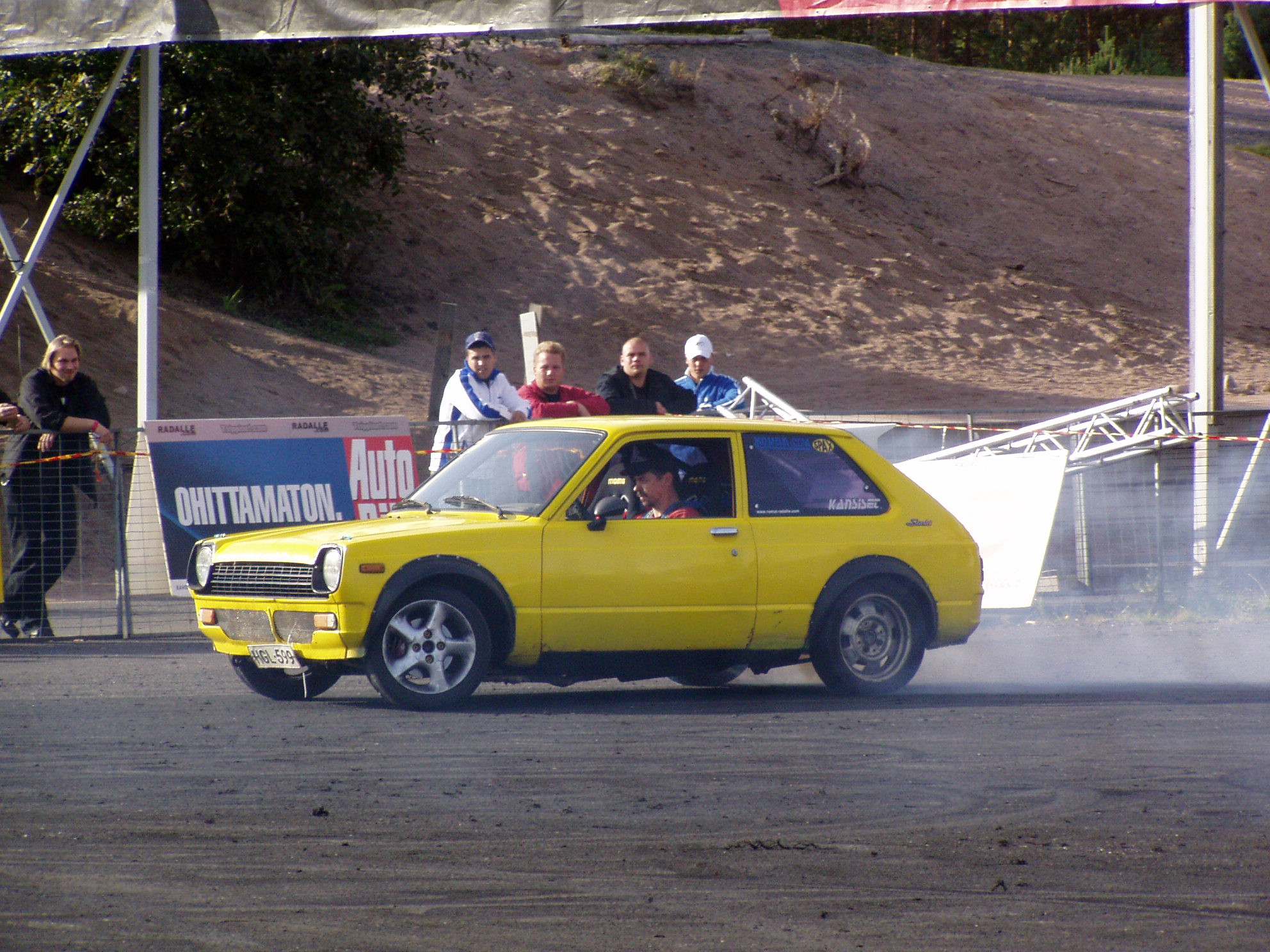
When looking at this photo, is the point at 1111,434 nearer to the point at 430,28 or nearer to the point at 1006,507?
the point at 1006,507

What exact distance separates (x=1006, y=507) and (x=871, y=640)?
3.48 meters

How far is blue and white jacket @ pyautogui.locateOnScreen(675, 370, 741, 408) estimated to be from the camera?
40.3ft

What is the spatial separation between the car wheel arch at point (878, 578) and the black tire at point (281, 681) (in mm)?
2603

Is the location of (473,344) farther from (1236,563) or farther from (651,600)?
(1236,563)

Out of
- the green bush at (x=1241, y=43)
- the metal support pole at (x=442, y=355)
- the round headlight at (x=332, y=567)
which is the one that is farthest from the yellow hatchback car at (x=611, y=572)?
the green bush at (x=1241, y=43)

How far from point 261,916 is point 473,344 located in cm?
705

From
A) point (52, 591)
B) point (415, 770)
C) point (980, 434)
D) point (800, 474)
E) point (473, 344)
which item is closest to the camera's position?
point (415, 770)

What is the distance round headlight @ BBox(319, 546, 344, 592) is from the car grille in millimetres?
70

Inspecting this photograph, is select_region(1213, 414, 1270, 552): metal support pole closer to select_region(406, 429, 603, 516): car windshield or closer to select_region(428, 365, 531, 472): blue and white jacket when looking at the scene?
select_region(428, 365, 531, 472): blue and white jacket

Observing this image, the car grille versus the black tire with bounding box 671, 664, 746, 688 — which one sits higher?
the car grille

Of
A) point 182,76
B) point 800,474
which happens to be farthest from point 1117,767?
point 182,76

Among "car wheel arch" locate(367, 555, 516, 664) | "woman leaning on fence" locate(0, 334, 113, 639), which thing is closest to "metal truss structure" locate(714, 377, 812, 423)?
"woman leaning on fence" locate(0, 334, 113, 639)

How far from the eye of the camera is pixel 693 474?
8.53 metres

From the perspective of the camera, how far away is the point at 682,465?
855 centimetres
